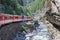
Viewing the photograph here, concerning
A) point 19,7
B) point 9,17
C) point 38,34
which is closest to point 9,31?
point 9,17

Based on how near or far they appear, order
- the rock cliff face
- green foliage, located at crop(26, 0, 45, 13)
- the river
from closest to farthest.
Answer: the rock cliff face < the river < green foliage, located at crop(26, 0, 45, 13)

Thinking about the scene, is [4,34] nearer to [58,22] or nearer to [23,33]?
[23,33]

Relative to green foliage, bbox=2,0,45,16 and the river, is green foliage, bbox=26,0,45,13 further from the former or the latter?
the river

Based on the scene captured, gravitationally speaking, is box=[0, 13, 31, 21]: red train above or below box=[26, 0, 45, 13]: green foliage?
below

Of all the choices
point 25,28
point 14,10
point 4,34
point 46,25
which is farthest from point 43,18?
point 4,34

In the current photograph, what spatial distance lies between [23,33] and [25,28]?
6cm

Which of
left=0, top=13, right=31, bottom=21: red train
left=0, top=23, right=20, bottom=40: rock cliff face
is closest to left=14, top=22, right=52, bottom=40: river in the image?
left=0, top=23, right=20, bottom=40: rock cliff face

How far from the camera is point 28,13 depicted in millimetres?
1801

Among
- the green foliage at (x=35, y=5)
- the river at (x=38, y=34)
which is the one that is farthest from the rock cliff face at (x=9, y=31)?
the green foliage at (x=35, y=5)

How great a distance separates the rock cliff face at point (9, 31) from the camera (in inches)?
61.0

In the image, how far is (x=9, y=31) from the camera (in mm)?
1643

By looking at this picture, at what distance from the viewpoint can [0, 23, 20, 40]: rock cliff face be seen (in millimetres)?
1549

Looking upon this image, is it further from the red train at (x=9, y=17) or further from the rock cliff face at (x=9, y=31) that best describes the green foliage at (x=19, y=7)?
the rock cliff face at (x=9, y=31)

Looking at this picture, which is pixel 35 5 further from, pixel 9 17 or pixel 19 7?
pixel 9 17
